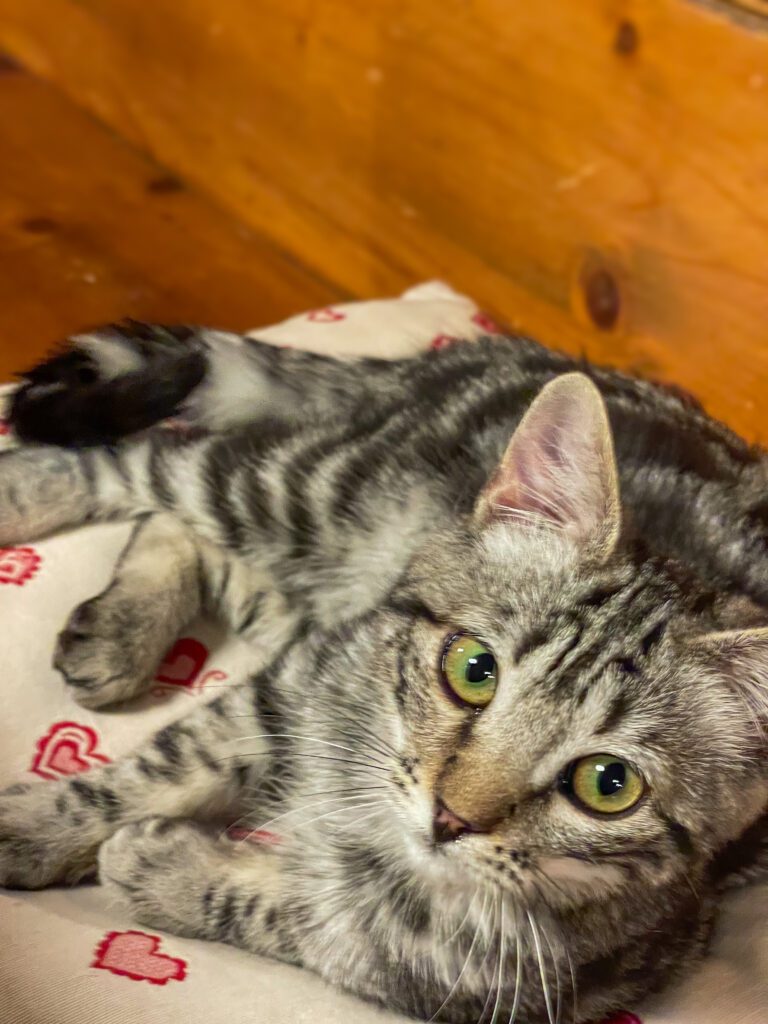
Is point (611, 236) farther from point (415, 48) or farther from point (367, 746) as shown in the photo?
point (367, 746)

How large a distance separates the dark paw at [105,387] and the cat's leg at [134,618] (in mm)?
145

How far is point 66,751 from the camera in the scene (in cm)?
112

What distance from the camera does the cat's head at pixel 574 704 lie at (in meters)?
0.83

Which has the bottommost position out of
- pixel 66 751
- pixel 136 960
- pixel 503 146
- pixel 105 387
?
pixel 136 960

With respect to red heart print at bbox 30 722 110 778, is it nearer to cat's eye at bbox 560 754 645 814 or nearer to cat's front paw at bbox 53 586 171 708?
cat's front paw at bbox 53 586 171 708

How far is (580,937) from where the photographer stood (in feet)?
2.94

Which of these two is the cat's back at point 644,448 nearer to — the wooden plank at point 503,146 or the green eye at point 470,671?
the green eye at point 470,671

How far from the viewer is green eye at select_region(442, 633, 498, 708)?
88 cm

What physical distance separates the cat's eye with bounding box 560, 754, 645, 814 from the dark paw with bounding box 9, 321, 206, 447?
27.0 inches

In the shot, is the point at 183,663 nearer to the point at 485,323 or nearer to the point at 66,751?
the point at 66,751

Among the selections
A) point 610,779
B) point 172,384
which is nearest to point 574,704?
point 610,779

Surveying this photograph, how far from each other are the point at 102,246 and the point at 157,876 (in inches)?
62.3

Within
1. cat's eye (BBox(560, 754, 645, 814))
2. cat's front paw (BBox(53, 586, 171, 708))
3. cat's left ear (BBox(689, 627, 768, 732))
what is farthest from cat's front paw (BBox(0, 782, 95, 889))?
cat's left ear (BBox(689, 627, 768, 732))

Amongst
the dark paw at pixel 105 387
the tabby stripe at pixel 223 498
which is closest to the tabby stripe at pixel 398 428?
the tabby stripe at pixel 223 498
